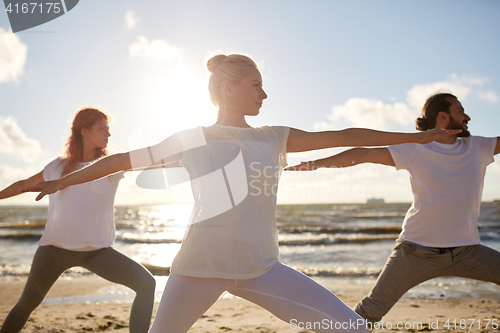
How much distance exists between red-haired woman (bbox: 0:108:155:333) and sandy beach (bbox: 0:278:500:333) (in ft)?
8.11

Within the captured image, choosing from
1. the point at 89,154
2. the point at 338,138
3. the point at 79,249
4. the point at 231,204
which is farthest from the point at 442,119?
the point at 79,249

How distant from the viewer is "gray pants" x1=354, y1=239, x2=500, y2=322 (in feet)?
9.87

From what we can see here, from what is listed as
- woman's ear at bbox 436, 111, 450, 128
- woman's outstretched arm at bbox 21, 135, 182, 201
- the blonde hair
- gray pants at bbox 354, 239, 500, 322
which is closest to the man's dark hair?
woman's ear at bbox 436, 111, 450, 128

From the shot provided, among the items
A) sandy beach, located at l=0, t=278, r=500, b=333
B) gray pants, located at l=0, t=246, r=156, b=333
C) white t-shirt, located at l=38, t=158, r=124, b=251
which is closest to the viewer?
Answer: gray pants, located at l=0, t=246, r=156, b=333

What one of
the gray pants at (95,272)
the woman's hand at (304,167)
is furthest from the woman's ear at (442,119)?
the gray pants at (95,272)

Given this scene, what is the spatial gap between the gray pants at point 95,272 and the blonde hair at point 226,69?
1.78 metres

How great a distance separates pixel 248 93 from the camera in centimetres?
209

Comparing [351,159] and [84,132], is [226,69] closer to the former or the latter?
[351,159]

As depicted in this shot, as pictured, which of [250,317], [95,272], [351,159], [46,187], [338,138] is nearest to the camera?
[46,187]

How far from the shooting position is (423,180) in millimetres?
3096

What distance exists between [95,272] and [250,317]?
343cm

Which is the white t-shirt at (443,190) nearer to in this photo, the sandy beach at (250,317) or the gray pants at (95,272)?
the gray pants at (95,272)

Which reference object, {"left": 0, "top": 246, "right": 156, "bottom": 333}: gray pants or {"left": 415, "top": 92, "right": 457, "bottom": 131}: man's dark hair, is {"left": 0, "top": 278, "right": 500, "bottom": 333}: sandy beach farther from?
Answer: {"left": 415, "top": 92, "right": 457, "bottom": 131}: man's dark hair

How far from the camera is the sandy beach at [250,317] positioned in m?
5.38
